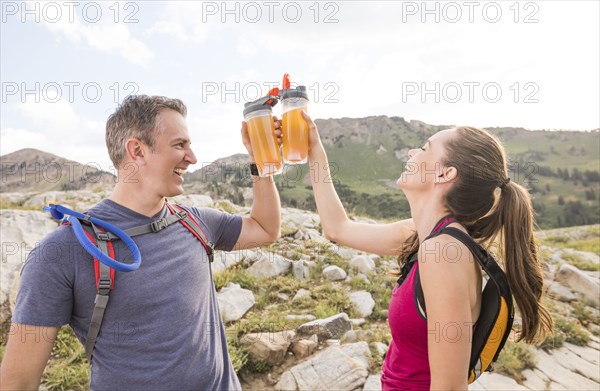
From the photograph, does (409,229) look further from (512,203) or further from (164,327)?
(164,327)

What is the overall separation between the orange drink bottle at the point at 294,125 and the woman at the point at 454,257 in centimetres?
81

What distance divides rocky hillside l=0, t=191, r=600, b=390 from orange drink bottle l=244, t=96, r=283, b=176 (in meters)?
3.26

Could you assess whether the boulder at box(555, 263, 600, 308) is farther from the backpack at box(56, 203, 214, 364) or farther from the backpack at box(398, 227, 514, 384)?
the backpack at box(56, 203, 214, 364)

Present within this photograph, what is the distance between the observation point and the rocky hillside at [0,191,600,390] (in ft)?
16.6

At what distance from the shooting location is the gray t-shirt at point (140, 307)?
6.53 ft

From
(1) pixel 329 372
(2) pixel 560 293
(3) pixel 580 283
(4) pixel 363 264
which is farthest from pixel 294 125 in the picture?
(3) pixel 580 283

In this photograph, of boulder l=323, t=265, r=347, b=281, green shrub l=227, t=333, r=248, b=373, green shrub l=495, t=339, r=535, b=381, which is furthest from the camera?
boulder l=323, t=265, r=347, b=281

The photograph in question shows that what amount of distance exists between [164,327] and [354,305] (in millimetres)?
5483

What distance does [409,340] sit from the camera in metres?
2.11

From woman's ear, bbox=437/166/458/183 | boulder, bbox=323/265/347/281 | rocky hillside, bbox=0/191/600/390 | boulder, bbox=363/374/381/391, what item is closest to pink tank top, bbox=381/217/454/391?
woman's ear, bbox=437/166/458/183

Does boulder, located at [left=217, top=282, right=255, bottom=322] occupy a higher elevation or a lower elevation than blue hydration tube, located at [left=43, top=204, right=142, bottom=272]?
lower

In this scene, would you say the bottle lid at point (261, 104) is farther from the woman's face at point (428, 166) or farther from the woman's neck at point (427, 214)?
the woman's neck at point (427, 214)

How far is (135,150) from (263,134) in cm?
89

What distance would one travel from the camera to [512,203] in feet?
7.47
